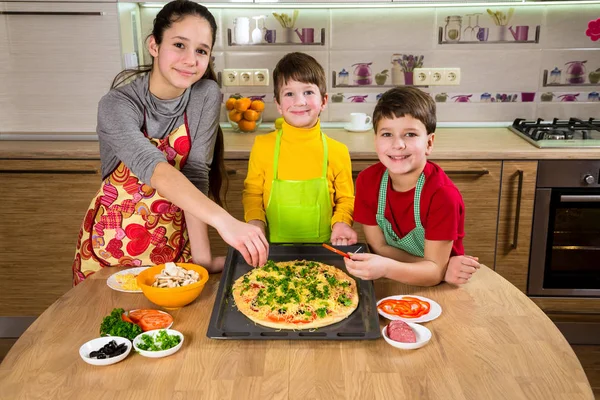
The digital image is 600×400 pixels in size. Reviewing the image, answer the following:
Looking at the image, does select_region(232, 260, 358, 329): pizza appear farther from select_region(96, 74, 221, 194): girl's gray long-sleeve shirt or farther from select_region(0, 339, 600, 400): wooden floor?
select_region(0, 339, 600, 400): wooden floor

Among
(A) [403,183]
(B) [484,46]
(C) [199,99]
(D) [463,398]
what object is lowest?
(D) [463,398]

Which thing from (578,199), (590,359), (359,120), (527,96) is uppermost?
(527,96)

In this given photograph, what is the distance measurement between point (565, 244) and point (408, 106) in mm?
1511

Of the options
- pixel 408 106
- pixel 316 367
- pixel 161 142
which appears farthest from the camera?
pixel 161 142

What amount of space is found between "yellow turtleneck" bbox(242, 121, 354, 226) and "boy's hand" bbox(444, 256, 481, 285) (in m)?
0.60

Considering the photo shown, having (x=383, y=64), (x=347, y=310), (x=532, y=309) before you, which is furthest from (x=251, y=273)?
(x=383, y=64)

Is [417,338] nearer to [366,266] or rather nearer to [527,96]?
[366,266]

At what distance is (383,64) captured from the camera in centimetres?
317

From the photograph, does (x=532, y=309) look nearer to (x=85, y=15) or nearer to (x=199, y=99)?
(x=199, y=99)

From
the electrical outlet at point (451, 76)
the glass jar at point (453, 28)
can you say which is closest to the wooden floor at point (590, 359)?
the electrical outlet at point (451, 76)

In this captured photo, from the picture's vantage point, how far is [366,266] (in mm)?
1451

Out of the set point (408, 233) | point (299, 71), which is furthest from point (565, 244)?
point (299, 71)

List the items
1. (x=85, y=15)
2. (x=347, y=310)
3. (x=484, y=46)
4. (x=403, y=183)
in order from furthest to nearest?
(x=484, y=46)
(x=85, y=15)
(x=403, y=183)
(x=347, y=310)

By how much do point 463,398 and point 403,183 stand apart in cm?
77
